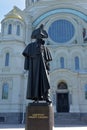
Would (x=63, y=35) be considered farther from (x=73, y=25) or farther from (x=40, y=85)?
(x=40, y=85)

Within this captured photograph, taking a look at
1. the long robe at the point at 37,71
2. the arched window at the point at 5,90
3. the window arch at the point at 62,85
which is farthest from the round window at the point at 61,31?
the long robe at the point at 37,71

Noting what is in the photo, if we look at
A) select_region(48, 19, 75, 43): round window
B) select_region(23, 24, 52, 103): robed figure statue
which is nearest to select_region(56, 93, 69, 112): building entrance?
select_region(48, 19, 75, 43): round window

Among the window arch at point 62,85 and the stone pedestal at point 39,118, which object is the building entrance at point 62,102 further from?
the stone pedestal at point 39,118

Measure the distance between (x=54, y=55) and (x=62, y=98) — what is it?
20.1ft

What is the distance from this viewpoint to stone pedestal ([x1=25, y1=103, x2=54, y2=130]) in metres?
6.14

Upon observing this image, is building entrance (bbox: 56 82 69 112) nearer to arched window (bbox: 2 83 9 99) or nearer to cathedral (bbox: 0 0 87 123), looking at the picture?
cathedral (bbox: 0 0 87 123)

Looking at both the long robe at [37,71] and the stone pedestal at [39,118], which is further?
the long robe at [37,71]

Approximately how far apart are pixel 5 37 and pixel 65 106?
11.7 m

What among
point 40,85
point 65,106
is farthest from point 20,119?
point 40,85

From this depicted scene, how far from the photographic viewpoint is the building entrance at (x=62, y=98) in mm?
25281

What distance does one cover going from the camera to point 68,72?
83.3ft

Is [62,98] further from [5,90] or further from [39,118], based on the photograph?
[39,118]

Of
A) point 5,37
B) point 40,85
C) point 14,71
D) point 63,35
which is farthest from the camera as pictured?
point 63,35

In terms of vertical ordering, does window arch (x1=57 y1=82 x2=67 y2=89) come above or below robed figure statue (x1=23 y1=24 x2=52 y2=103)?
above
